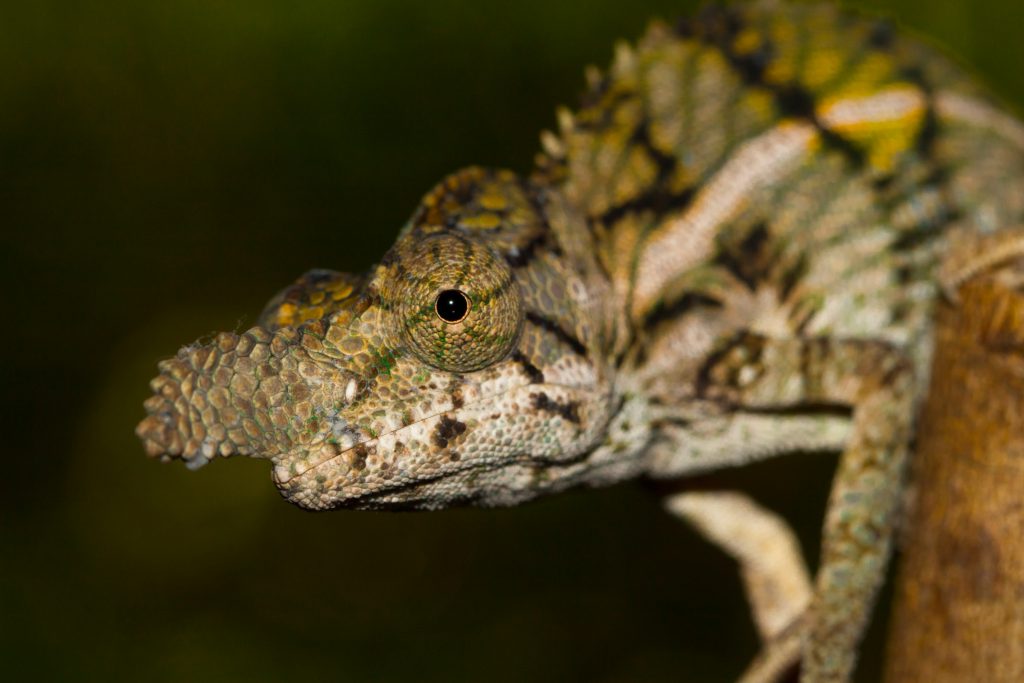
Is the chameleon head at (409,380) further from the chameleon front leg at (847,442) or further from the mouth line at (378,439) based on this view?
the chameleon front leg at (847,442)

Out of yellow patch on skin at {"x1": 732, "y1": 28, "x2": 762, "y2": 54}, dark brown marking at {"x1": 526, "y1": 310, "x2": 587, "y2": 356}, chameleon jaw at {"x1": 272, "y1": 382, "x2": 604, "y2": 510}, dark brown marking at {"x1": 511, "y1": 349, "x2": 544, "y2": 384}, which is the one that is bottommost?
chameleon jaw at {"x1": 272, "y1": 382, "x2": 604, "y2": 510}

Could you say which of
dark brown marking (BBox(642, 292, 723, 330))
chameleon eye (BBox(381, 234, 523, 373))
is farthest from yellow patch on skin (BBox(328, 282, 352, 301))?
dark brown marking (BBox(642, 292, 723, 330))

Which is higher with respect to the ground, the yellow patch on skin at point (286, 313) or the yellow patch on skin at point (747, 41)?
the yellow patch on skin at point (747, 41)

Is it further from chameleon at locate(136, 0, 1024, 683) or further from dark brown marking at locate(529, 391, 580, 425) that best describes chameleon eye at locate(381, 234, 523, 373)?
dark brown marking at locate(529, 391, 580, 425)

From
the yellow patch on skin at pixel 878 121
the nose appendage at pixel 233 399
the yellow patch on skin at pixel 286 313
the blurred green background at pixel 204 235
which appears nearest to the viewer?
the nose appendage at pixel 233 399

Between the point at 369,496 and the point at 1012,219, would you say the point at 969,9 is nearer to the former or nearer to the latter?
the point at 1012,219

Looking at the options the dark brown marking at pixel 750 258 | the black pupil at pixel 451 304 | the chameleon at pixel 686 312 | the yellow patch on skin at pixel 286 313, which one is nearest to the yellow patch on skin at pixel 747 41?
the chameleon at pixel 686 312

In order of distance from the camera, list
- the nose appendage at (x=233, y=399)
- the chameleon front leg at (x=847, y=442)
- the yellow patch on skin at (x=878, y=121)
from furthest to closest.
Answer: the yellow patch on skin at (x=878, y=121) < the chameleon front leg at (x=847, y=442) < the nose appendage at (x=233, y=399)

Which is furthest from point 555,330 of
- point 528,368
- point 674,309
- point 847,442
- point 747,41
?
point 747,41
